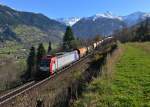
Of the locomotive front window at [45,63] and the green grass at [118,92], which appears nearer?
the green grass at [118,92]

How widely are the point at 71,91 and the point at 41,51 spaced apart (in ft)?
345

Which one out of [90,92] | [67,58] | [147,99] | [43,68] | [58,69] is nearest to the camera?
[147,99]

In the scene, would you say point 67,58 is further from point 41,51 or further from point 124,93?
point 41,51

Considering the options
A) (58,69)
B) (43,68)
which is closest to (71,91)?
(43,68)

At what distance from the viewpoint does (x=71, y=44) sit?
401ft

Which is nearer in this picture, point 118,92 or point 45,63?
point 118,92

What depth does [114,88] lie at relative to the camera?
17250 millimetres

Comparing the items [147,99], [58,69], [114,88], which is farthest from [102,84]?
[58,69]

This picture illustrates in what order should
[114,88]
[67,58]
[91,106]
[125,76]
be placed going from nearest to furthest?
[91,106] < [114,88] < [125,76] < [67,58]

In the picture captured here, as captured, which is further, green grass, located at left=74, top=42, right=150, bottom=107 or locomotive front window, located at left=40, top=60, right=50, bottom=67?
locomotive front window, located at left=40, top=60, right=50, bottom=67

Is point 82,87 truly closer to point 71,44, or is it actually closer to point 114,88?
point 114,88

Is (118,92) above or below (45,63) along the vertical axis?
above

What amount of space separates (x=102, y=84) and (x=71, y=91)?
5.69 feet

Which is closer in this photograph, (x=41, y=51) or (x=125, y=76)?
(x=125, y=76)
